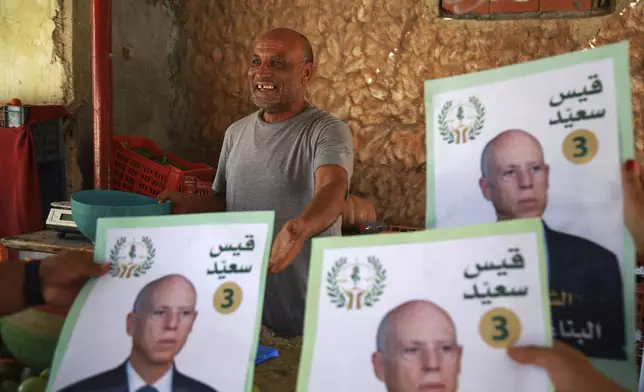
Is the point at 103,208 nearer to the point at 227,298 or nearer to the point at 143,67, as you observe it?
the point at 227,298

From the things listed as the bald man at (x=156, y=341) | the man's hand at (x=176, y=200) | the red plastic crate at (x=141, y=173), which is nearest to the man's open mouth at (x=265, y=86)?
the man's hand at (x=176, y=200)

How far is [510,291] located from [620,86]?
297 millimetres

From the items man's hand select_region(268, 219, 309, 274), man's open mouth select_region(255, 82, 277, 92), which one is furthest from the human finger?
man's open mouth select_region(255, 82, 277, 92)

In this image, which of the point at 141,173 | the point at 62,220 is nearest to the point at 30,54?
the point at 141,173

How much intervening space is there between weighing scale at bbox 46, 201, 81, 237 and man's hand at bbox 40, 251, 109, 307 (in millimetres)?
1280

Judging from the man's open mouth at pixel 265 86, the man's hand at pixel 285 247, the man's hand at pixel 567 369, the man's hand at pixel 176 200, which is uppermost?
the man's open mouth at pixel 265 86

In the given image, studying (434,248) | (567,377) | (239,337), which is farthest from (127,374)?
(567,377)

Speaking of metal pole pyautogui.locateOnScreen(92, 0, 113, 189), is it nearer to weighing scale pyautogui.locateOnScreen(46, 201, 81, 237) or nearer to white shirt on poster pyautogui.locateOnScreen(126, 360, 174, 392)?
weighing scale pyautogui.locateOnScreen(46, 201, 81, 237)

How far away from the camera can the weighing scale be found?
2252 millimetres

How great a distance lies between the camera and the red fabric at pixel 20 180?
2.51 meters

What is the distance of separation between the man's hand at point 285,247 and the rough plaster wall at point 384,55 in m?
1.85

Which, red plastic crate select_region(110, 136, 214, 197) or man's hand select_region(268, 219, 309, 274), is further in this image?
red plastic crate select_region(110, 136, 214, 197)

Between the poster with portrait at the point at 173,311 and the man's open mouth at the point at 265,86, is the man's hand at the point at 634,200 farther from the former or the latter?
the man's open mouth at the point at 265,86

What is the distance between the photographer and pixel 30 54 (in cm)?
275
